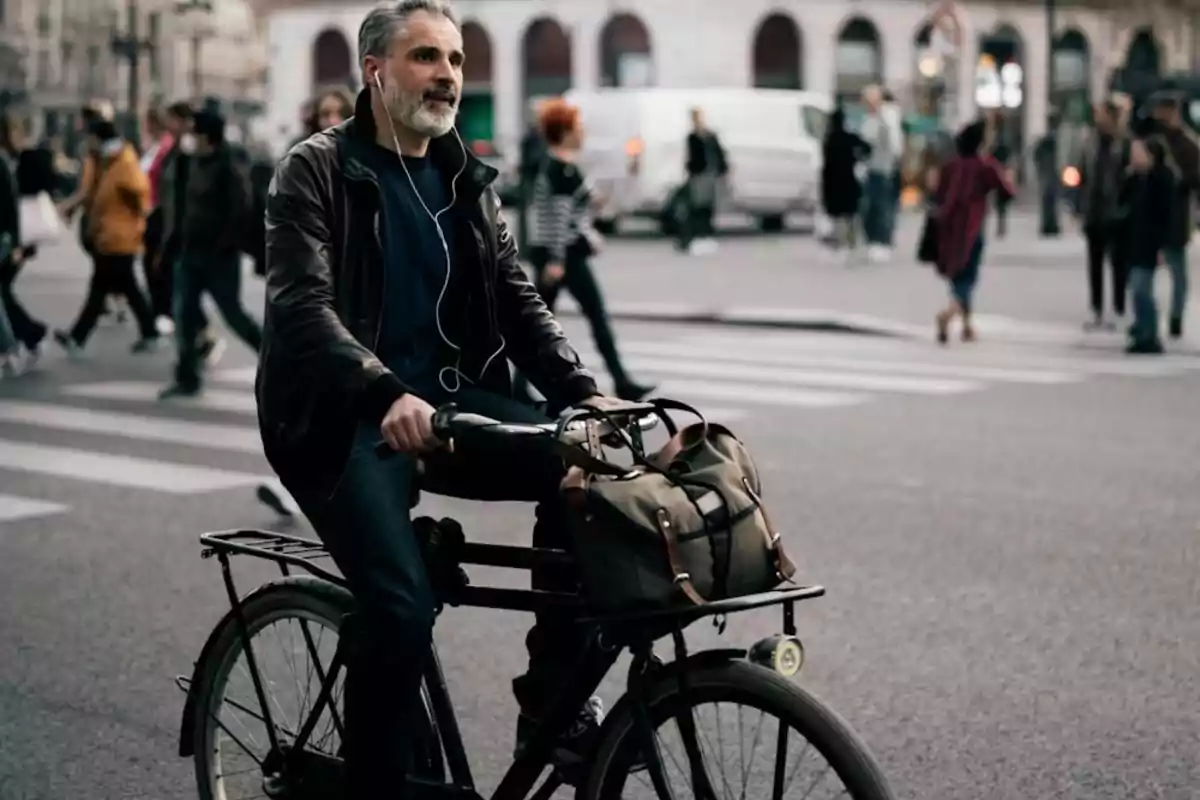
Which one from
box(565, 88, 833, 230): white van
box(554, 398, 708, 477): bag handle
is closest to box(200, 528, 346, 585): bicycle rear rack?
box(554, 398, 708, 477): bag handle

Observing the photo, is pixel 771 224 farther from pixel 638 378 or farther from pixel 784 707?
pixel 784 707

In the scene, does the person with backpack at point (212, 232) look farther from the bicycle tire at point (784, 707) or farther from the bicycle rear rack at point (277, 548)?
the bicycle tire at point (784, 707)

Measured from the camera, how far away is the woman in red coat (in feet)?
56.1

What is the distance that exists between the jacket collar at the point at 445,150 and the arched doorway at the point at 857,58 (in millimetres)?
59097

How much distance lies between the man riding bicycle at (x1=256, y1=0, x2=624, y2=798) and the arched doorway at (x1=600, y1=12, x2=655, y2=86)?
186 feet

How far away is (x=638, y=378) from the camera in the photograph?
15.0 m

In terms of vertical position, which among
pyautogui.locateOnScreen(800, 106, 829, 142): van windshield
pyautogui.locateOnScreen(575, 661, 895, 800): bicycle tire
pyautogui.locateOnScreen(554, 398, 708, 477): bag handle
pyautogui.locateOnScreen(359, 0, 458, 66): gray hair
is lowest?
pyautogui.locateOnScreen(575, 661, 895, 800): bicycle tire

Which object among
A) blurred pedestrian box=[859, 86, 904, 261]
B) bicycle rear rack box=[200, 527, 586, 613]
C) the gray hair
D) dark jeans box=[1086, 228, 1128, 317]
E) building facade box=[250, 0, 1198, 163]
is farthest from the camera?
building facade box=[250, 0, 1198, 163]

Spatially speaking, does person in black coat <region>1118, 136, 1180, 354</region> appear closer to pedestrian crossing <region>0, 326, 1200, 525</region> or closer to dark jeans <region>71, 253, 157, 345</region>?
pedestrian crossing <region>0, 326, 1200, 525</region>

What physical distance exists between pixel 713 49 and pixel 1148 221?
146 ft

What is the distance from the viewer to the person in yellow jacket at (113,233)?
54.2 feet

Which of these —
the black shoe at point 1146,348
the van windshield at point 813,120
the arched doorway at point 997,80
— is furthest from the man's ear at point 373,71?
the van windshield at point 813,120

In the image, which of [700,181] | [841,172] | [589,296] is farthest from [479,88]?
[589,296]

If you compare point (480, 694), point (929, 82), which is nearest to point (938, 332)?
point (480, 694)
